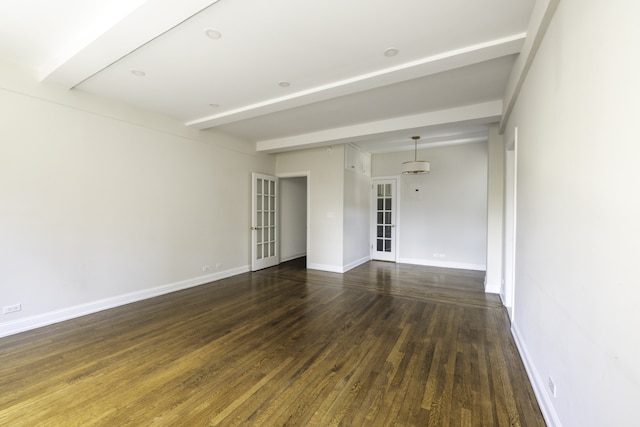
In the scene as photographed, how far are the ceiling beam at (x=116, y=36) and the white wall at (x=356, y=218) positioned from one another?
4330mm

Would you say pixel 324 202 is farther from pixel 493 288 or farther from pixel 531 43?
pixel 531 43

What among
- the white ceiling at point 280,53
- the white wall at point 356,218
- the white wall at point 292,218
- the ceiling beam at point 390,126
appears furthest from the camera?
the white wall at point 292,218

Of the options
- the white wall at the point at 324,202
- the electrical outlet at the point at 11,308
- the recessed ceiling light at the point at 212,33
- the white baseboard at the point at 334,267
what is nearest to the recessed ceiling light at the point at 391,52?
the recessed ceiling light at the point at 212,33

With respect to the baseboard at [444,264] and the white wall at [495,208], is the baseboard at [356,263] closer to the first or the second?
the baseboard at [444,264]

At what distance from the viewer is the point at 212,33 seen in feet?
8.07

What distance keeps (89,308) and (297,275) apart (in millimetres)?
3379

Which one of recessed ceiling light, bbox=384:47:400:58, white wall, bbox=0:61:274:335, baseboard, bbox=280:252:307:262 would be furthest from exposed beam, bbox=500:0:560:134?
baseboard, bbox=280:252:307:262

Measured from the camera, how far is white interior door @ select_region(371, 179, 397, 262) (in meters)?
7.41

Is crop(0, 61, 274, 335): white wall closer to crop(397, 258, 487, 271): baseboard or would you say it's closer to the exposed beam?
crop(397, 258, 487, 271): baseboard

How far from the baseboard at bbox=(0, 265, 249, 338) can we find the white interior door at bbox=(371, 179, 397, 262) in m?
4.30

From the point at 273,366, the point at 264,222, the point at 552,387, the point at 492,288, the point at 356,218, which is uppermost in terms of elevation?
the point at 356,218

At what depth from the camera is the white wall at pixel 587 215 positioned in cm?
103

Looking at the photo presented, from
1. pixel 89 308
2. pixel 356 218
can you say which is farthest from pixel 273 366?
pixel 356 218

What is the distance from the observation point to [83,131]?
12.0ft
